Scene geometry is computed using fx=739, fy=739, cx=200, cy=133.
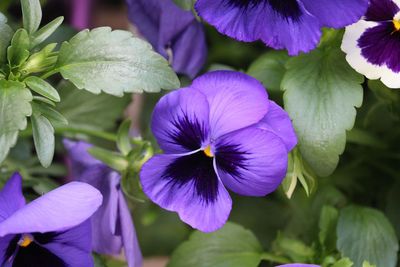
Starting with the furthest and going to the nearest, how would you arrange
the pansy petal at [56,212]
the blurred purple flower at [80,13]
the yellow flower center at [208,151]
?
the blurred purple flower at [80,13]
the yellow flower center at [208,151]
the pansy petal at [56,212]

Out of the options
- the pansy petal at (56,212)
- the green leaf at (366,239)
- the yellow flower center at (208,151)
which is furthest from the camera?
the green leaf at (366,239)

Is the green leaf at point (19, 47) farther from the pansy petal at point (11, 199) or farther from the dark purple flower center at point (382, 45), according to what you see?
the dark purple flower center at point (382, 45)

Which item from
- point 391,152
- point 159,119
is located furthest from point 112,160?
point 391,152

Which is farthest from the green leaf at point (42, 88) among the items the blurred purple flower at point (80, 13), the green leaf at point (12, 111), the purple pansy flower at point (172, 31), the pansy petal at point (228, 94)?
the blurred purple flower at point (80, 13)

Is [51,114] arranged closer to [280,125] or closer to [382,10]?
[280,125]

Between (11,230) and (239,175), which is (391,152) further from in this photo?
(11,230)

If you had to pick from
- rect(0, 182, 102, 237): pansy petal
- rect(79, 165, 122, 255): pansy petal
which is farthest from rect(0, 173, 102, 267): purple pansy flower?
rect(79, 165, 122, 255): pansy petal

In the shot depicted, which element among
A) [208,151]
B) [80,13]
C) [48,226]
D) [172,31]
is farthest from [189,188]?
[80,13]
